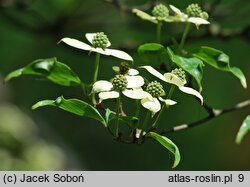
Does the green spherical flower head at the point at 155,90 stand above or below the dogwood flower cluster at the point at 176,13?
below

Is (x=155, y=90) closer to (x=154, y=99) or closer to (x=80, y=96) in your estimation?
(x=154, y=99)

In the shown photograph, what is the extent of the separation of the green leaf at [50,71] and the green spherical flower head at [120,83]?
111mm

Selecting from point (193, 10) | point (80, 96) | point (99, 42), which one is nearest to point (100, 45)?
point (99, 42)

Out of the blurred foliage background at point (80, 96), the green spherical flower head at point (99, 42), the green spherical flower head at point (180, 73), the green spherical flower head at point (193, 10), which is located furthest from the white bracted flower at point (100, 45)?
the blurred foliage background at point (80, 96)

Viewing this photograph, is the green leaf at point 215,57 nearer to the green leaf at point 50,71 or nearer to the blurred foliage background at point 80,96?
the green leaf at point 50,71

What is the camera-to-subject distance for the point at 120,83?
1293 mm

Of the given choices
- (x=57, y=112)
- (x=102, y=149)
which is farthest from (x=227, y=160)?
(x=57, y=112)

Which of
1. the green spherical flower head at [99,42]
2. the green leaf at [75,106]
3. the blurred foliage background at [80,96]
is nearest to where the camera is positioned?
the green leaf at [75,106]

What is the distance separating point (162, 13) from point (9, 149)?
1945 mm

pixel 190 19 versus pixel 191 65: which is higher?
pixel 190 19

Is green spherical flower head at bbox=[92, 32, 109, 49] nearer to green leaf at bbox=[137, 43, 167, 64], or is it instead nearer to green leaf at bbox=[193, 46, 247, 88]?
green leaf at bbox=[137, 43, 167, 64]

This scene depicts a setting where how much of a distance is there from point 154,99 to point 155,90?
41 mm

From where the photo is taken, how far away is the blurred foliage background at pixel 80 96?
2627 millimetres

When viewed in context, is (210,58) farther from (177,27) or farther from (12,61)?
(12,61)
